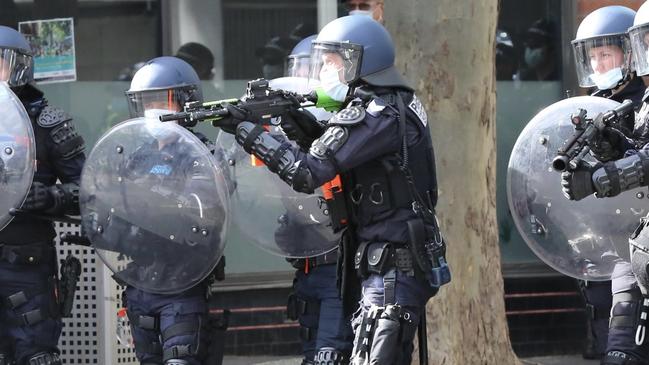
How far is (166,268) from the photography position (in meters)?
6.80

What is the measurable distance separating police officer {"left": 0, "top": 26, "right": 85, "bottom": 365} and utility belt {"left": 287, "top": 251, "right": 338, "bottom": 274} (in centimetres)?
120

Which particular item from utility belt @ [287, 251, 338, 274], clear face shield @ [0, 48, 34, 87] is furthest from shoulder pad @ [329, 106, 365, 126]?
clear face shield @ [0, 48, 34, 87]

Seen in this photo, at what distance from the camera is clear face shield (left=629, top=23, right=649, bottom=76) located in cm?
639

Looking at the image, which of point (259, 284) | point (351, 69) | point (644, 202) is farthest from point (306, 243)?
point (259, 284)

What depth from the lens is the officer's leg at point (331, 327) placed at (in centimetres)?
703

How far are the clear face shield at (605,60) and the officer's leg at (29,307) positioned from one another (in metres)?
2.87

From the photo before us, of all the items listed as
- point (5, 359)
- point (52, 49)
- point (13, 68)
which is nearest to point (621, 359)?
point (5, 359)

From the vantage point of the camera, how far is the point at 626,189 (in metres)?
6.08

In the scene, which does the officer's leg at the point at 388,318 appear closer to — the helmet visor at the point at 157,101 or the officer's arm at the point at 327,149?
the officer's arm at the point at 327,149

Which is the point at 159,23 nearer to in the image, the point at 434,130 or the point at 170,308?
the point at 434,130

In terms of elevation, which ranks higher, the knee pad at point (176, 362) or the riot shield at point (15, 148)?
the riot shield at point (15, 148)

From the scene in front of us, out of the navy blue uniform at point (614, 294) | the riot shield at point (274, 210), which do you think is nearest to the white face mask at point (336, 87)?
the riot shield at point (274, 210)

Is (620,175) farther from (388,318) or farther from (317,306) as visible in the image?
(317,306)

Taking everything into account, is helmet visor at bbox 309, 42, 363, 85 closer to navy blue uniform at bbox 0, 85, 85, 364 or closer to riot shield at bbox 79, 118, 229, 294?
riot shield at bbox 79, 118, 229, 294
